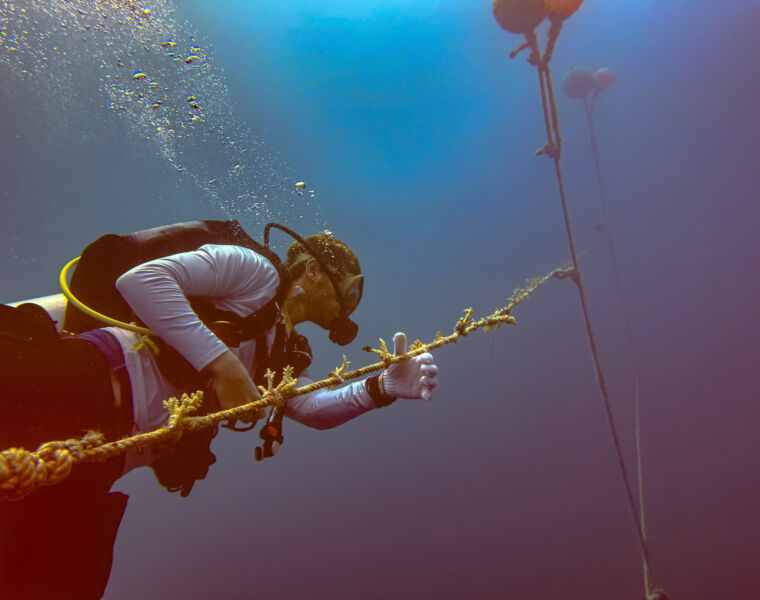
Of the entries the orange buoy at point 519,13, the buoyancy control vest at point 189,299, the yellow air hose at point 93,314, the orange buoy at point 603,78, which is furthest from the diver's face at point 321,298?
the orange buoy at point 603,78

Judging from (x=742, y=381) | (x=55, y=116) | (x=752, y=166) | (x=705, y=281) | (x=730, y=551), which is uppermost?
(x=752, y=166)

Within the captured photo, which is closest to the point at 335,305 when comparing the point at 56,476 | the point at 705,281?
the point at 56,476

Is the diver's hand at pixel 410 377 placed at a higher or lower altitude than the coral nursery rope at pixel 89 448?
higher

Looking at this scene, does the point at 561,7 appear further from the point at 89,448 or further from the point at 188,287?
the point at 89,448

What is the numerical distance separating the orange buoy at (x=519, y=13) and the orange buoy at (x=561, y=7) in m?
0.07

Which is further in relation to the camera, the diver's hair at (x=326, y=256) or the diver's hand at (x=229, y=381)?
the diver's hair at (x=326, y=256)

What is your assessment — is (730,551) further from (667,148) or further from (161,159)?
(161,159)

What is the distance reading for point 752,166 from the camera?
86.7ft

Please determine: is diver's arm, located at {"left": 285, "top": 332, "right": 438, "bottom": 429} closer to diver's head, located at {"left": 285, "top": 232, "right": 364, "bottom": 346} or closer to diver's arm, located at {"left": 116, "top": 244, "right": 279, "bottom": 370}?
diver's head, located at {"left": 285, "top": 232, "right": 364, "bottom": 346}

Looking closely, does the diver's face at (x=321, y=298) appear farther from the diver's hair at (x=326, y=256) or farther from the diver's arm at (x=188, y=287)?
the diver's arm at (x=188, y=287)

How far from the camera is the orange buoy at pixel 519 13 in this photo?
113 inches

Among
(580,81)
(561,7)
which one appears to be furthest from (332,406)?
(580,81)

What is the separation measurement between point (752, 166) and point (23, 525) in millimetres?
40561

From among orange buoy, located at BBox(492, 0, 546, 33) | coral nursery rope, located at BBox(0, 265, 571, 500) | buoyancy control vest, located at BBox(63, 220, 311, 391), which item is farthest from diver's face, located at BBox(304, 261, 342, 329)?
orange buoy, located at BBox(492, 0, 546, 33)
